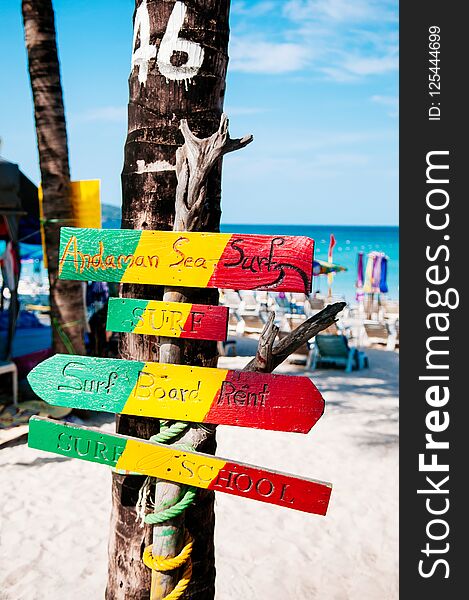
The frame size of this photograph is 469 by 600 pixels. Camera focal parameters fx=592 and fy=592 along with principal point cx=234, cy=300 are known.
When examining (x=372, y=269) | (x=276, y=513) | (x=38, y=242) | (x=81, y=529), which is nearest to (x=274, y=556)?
(x=276, y=513)

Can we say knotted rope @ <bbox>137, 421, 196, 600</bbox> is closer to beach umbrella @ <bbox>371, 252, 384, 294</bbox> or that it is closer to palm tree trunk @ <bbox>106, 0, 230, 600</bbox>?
palm tree trunk @ <bbox>106, 0, 230, 600</bbox>

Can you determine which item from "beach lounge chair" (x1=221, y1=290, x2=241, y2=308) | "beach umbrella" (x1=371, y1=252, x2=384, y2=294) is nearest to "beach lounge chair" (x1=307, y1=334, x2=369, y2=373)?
"beach umbrella" (x1=371, y1=252, x2=384, y2=294)

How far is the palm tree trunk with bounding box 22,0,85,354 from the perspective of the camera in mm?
7121

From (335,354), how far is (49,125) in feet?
22.7

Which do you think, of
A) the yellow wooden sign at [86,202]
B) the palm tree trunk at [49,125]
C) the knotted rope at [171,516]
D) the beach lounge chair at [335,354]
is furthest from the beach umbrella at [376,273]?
the knotted rope at [171,516]

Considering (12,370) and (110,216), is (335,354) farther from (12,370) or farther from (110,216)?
(12,370)

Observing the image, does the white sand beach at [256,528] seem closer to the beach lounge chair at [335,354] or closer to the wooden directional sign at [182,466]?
the wooden directional sign at [182,466]

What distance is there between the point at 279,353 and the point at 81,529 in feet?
11.4

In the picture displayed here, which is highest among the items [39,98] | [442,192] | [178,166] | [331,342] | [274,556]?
[39,98]

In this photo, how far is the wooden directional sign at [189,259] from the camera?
1.85 meters

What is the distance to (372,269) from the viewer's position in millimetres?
17797

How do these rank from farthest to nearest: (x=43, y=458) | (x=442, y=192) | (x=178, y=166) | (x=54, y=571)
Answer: (x=43, y=458), (x=442, y=192), (x=54, y=571), (x=178, y=166)

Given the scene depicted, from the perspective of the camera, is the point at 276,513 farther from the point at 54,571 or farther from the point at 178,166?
the point at 178,166

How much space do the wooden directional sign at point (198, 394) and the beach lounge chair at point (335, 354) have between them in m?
9.57
